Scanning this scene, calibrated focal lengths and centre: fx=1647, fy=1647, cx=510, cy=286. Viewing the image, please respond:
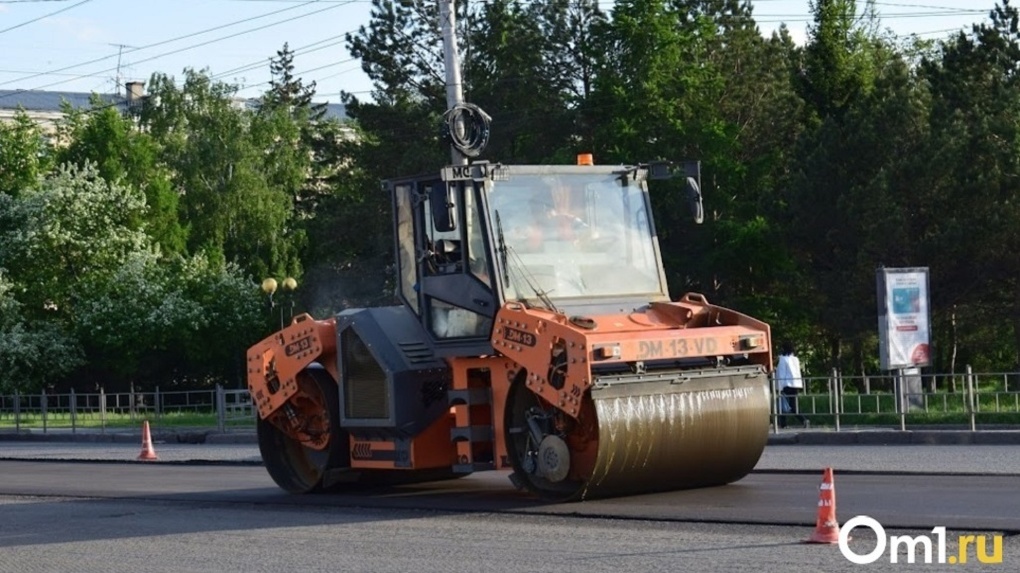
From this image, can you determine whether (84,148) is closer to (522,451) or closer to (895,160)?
(895,160)

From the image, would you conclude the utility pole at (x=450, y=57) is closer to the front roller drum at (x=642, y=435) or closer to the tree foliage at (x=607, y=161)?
the front roller drum at (x=642, y=435)

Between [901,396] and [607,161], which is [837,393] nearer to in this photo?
[901,396]

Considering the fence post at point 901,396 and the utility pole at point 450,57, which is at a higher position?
the utility pole at point 450,57

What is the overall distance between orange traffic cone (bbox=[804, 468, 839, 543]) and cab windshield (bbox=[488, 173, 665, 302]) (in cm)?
421

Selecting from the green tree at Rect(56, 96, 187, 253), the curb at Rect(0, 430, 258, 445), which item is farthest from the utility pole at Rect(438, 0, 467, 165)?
the green tree at Rect(56, 96, 187, 253)

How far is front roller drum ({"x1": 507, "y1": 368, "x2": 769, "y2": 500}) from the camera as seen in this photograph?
13625 mm

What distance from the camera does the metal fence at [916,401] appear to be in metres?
23.6

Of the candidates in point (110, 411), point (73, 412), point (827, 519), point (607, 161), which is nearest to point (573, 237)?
point (827, 519)

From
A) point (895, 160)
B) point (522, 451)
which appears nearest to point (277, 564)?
point (522, 451)

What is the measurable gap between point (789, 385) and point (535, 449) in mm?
12961

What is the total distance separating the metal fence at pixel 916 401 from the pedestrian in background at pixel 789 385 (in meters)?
0.17

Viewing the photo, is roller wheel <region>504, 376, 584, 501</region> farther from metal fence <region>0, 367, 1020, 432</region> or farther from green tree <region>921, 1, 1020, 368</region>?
green tree <region>921, 1, 1020, 368</region>

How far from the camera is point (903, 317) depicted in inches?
990

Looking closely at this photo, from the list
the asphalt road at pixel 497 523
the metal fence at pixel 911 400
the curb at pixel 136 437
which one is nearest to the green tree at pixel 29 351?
the curb at pixel 136 437
